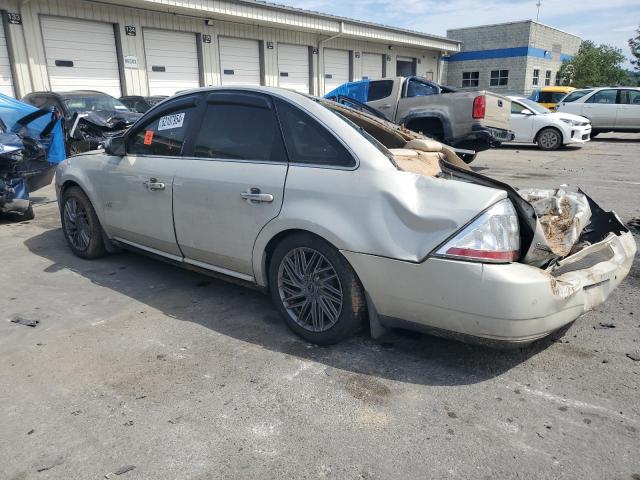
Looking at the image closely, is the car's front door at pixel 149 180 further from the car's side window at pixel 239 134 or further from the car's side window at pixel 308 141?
the car's side window at pixel 308 141

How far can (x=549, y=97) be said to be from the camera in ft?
80.1

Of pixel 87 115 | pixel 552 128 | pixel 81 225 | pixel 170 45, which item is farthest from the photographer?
pixel 170 45

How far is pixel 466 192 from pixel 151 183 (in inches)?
102

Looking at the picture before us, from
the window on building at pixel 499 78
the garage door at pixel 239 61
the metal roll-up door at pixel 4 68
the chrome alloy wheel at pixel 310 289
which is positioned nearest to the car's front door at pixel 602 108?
the garage door at pixel 239 61

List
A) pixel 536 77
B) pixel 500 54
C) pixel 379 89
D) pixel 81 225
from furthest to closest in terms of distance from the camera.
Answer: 1. pixel 536 77
2. pixel 500 54
3. pixel 379 89
4. pixel 81 225

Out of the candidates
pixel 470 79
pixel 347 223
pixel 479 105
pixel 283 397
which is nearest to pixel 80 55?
pixel 479 105

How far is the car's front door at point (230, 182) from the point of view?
11.4ft

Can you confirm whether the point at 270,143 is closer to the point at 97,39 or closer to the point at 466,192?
the point at 466,192

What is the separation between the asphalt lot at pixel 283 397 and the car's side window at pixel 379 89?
323 inches

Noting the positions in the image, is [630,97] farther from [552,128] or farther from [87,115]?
[87,115]

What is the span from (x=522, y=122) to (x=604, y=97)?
468 centimetres

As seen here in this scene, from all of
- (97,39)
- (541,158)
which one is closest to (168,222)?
(541,158)

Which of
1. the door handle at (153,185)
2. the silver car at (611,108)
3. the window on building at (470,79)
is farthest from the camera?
the window on building at (470,79)

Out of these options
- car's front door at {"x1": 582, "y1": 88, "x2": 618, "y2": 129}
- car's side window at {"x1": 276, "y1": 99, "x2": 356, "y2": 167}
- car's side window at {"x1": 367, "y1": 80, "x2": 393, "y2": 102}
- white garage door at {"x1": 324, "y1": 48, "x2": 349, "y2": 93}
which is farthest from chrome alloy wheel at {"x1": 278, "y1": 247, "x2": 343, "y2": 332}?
white garage door at {"x1": 324, "y1": 48, "x2": 349, "y2": 93}
